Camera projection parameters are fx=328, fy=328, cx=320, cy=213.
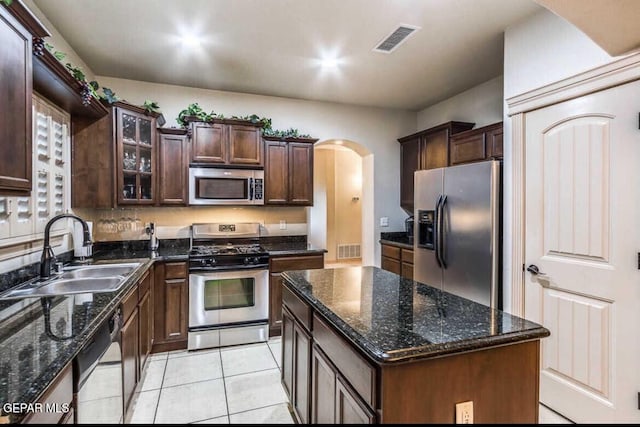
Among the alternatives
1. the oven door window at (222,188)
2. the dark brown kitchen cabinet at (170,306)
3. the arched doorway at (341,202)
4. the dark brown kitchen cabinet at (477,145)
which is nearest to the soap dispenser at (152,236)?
the dark brown kitchen cabinet at (170,306)

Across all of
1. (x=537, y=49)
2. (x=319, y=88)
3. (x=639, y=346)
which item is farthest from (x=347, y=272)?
(x=319, y=88)

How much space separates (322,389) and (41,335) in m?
1.16

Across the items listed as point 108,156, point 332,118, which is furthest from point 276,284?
point 332,118

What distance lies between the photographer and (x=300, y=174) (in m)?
3.80

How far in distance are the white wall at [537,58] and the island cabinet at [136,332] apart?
8.77 feet

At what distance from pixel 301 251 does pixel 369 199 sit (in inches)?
61.2

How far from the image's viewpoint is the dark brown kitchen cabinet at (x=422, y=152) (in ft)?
12.1

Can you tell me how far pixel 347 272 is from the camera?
89.9 inches

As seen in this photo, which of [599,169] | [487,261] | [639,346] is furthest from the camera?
[487,261]

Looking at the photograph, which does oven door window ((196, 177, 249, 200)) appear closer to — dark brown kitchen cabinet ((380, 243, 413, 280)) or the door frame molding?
dark brown kitchen cabinet ((380, 243, 413, 280))

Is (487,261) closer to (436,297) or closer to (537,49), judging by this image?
(436,297)

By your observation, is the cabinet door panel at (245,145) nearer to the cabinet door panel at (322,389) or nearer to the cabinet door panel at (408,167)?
the cabinet door panel at (408,167)

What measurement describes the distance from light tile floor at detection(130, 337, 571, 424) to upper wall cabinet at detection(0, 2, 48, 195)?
1429 millimetres

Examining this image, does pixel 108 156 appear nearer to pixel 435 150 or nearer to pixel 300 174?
pixel 300 174
